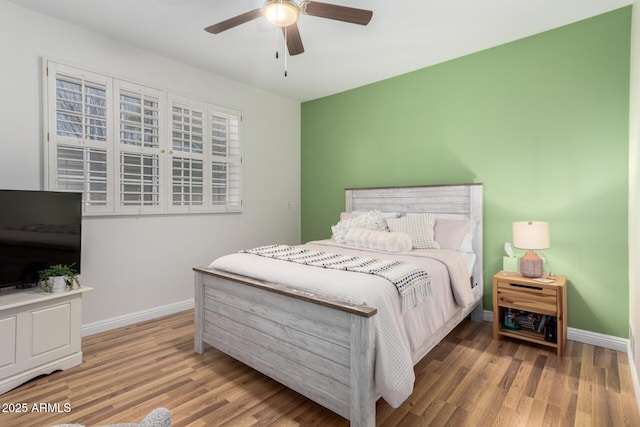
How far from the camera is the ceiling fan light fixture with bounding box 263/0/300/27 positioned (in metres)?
2.00

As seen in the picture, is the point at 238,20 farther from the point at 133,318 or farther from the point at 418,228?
the point at 133,318

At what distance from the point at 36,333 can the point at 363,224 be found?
280 cm

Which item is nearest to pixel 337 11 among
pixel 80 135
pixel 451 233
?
pixel 451 233

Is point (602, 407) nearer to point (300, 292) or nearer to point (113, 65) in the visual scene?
point (300, 292)

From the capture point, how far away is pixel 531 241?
2.63 meters

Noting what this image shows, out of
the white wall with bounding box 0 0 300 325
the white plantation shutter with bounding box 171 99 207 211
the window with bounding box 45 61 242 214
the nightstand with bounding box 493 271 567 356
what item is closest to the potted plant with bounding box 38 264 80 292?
the white wall with bounding box 0 0 300 325

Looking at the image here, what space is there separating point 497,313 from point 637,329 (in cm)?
92

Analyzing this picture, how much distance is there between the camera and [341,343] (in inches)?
68.7

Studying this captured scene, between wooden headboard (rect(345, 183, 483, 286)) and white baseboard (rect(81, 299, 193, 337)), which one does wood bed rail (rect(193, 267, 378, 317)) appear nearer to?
white baseboard (rect(81, 299, 193, 337))

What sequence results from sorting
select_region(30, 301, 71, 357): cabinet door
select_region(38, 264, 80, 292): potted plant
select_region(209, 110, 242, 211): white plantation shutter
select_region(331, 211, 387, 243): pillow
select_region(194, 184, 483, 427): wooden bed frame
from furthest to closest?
select_region(209, 110, 242, 211): white plantation shutter, select_region(331, 211, 387, 243): pillow, select_region(38, 264, 80, 292): potted plant, select_region(30, 301, 71, 357): cabinet door, select_region(194, 184, 483, 427): wooden bed frame

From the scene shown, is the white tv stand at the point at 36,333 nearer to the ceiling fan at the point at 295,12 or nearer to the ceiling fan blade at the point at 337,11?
the ceiling fan at the point at 295,12

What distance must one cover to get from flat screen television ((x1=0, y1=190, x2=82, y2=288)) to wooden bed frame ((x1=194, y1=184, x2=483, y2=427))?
1.04m

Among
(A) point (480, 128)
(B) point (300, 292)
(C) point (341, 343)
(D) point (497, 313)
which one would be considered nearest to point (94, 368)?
(B) point (300, 292)

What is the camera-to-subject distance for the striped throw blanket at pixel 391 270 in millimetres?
1952
